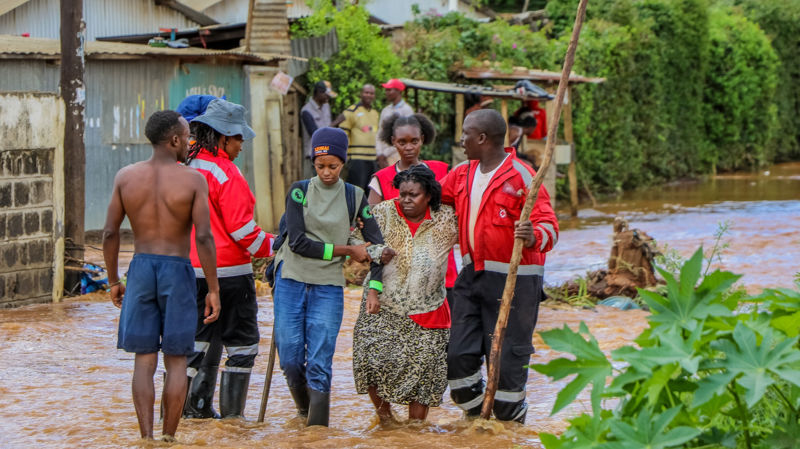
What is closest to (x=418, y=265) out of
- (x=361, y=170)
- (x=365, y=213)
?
(x=365, y=213)

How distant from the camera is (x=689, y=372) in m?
2.71

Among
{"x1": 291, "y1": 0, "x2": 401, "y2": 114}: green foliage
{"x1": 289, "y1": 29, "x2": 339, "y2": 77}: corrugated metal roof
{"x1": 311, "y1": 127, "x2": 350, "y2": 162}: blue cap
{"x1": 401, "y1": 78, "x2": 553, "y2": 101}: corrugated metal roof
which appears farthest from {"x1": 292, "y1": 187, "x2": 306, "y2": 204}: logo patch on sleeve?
{"x1": 291, "y1": 0, "x2": 401, "y2": 114}: green foliage

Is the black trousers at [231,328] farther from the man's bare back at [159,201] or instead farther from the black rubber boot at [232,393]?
the man's bare back at [159,201]

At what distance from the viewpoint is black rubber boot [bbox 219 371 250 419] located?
5.82 meters

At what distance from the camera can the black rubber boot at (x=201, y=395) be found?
5812mm

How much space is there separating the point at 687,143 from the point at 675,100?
1.46 metres

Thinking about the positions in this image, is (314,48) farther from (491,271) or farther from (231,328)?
(491,271)

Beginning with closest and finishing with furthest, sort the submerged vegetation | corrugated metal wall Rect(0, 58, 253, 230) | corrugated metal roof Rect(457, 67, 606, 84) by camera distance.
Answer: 1. corrugated metal wall Rect(0, 58, 253, 230)
2. corrugated metal roof Rect(457, 67, 606, 84)
3. the submerged vegetation

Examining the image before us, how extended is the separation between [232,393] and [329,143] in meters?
1.48

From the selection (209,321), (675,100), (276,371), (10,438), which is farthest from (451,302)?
(675,100)

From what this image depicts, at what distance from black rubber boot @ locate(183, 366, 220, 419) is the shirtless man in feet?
2.15

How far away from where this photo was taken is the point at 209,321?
5.27 metres

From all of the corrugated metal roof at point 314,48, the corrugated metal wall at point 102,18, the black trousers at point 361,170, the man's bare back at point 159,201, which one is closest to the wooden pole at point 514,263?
the man's bare back at point 159,201

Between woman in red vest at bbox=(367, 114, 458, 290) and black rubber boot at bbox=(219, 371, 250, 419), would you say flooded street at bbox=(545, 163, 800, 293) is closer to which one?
woman in red vest at bbox=(367, 114, 458, 290)
